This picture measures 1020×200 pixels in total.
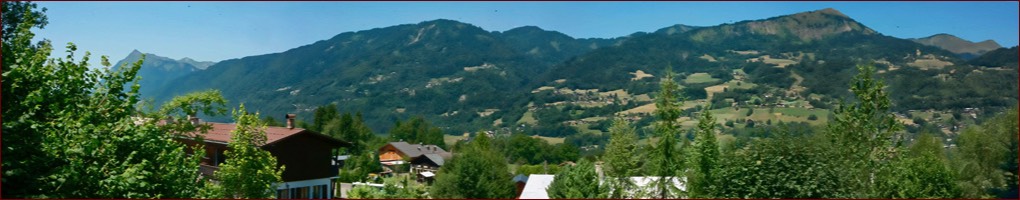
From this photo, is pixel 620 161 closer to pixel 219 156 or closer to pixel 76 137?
pixel 76 137

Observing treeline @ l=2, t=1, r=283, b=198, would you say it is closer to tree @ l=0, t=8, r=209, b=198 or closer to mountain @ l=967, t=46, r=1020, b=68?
tree @ l=0, t=8, r=209, b=198

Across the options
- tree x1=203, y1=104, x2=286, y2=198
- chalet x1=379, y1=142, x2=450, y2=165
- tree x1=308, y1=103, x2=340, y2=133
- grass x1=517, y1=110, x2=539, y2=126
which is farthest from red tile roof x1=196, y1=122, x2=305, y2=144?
grass x1=517, y1=110, x2=539, y2=126

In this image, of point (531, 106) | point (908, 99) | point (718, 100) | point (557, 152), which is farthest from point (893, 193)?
point (531, 106)

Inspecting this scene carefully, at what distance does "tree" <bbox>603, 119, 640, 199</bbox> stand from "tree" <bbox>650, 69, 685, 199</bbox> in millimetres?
621

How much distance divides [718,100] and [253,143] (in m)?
148

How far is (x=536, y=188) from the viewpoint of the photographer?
29.1 m

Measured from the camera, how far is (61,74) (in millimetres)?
11406

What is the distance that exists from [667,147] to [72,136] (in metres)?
13.8

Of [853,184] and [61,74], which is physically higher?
[61,74]

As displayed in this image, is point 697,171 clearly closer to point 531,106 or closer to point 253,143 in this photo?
point 253,143

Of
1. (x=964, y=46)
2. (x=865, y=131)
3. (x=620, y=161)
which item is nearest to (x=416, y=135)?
(x=865, y=131)

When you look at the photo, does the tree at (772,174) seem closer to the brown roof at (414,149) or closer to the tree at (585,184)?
the tree at (585,184)

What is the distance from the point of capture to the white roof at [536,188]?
2756 centimetres

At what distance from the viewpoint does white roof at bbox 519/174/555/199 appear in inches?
1085
